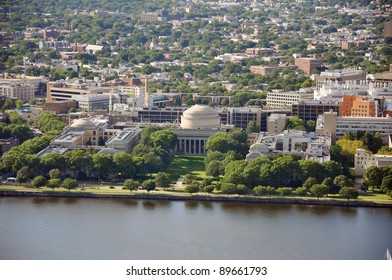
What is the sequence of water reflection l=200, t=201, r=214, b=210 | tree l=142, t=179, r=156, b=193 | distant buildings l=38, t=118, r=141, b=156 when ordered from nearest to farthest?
water reflection l=200, t=201, r=214, b=210 → tree l=142, t=179, r=156, b=193 → distant buildings l=38, t=118, r=141, b=156

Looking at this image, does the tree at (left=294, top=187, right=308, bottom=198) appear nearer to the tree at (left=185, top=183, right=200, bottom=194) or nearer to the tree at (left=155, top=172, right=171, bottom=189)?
the tree at (left=185, top=183, right=200, bottom=194)

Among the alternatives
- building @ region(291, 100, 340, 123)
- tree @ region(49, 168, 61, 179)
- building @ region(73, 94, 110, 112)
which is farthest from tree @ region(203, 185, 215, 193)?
building @ region(73, 94, 110, 112)

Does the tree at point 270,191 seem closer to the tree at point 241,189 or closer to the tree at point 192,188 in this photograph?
the tree at point 241,189

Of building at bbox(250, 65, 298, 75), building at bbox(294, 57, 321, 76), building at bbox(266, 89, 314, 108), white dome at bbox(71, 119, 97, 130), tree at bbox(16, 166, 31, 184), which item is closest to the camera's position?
tree at bbox(16, 166, 31, 184)

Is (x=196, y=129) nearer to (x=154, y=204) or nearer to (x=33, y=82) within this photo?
(x=154, y=204)

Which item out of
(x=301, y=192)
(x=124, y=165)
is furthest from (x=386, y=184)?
(x=124, y=165)

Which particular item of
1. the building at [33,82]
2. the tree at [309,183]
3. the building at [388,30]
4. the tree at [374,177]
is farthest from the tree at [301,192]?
the building at [388,30]
